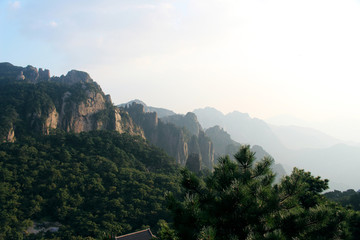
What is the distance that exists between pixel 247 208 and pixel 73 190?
32.9 metres

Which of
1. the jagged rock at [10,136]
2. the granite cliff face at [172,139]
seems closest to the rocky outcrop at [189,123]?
the granite cliff face at [172,139]

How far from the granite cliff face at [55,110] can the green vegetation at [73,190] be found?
8.83 meters

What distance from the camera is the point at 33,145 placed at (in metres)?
40.8

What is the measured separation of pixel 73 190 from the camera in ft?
107

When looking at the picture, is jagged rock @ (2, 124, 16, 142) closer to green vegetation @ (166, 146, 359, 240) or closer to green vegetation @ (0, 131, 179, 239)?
green vegetation @ (0, 131, 179, 239)

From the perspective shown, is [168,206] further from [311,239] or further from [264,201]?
[311,239]

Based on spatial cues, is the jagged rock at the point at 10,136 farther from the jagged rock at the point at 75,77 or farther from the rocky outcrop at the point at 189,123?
the rocky outcrop at the point at 189,123

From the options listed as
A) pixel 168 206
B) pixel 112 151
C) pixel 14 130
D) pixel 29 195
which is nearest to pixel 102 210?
pixel 29 195

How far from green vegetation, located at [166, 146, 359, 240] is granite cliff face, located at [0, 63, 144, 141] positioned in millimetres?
51317

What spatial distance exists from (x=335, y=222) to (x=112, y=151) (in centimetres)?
4428

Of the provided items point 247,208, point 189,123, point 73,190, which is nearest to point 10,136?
point 73,190

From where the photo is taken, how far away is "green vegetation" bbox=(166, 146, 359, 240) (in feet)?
15.8

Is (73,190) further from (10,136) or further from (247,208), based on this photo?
(247,208)

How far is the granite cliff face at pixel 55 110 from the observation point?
5100 centimetres
